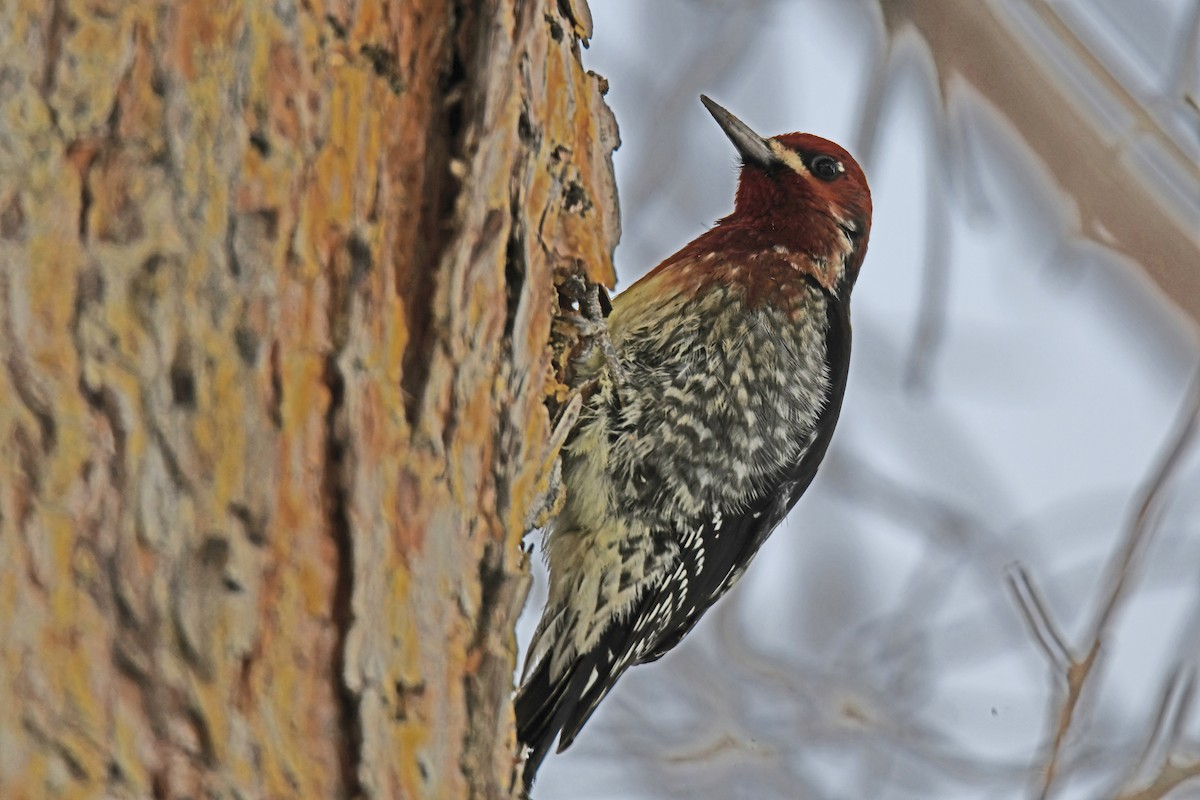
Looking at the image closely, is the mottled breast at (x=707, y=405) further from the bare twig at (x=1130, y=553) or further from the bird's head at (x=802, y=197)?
the bare twig at (x=1130, y=553)

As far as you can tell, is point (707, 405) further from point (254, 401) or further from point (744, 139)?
point (254, 401)

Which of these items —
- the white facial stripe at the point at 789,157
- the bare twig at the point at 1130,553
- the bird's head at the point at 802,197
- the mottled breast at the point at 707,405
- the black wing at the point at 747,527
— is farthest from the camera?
the white facial stripe at the point at 789,157

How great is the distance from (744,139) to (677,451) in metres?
1.00

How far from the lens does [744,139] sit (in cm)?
332

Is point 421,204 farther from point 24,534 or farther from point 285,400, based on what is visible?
point 24,534

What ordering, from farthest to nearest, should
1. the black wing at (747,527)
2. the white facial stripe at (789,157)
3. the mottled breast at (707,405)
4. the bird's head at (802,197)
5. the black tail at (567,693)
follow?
the white facial stripe at (789,157) → the bird's head at (802,197) → the black wing at (747,527) → the mottled breast at (707,405) → the black tail at (567,693)

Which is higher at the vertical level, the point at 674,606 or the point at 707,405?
the point at 707,405

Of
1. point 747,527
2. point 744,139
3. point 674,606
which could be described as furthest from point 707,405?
point 744,139

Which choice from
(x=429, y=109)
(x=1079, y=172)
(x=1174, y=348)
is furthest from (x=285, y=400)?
(x=1174, y=348)

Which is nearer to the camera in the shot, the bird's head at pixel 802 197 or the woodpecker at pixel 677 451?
the woodpecker at pixel 677 451

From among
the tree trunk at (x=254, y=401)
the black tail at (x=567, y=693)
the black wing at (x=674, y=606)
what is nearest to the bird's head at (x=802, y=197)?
the black wing at (x=674, y=606)

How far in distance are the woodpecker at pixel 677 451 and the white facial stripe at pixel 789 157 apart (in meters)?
0.27

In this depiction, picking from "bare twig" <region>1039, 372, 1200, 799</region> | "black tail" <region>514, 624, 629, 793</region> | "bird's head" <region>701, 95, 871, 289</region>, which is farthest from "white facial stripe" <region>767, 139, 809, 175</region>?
"bare twig" <region>1039, 372, 1200, 799</region>

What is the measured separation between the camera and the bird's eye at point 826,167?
11.1ft
